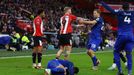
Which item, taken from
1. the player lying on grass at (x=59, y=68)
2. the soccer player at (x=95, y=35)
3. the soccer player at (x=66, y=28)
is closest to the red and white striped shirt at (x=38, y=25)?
the soccer player at (x=66, y=28)

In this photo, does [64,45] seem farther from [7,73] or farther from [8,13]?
[8,13]

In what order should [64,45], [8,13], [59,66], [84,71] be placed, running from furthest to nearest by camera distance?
[8,13]
[64,45]
[84,71]
[59,66]

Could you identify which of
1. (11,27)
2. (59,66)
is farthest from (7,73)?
(11,27)

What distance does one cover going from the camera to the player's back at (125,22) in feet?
48.8

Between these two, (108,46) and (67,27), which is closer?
(67,27)

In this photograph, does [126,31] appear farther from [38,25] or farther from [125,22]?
[38,25]

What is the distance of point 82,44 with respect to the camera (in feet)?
125

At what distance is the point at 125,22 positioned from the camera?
15.0 meters

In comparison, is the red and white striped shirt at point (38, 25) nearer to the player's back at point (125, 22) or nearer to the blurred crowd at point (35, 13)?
the player's back at point (125, 22)

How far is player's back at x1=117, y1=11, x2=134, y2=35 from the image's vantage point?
14.9 m

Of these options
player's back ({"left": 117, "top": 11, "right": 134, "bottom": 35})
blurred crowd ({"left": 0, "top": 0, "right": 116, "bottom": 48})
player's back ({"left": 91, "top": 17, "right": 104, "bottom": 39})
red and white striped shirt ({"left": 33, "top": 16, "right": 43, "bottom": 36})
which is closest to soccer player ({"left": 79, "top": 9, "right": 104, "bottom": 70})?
player's back ({"left": 91, "top": 17, "right": 104, "bottom": 39})

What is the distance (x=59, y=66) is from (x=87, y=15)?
3744 cm

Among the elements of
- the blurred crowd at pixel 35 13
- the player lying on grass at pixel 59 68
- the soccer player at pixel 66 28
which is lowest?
the blurred crowd at pixel 35 13

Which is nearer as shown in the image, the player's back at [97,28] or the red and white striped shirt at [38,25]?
the player's back at [97,28]
